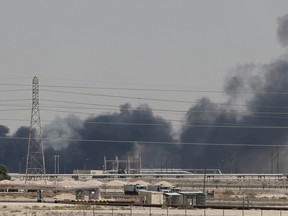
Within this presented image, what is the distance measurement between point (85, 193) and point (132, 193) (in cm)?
2603

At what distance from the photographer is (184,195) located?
13888cm

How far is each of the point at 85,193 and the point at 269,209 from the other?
43.1 m

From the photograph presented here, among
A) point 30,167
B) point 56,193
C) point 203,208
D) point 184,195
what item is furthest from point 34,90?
point 203,208

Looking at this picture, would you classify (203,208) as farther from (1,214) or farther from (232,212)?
(1,214)

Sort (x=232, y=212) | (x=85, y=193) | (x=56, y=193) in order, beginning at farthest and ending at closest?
(x=56, y=193)
(x=85, y=193)
(x=232, y=212)

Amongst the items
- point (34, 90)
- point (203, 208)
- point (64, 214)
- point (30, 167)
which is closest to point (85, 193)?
point (30, 167)

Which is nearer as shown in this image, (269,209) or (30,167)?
(269,209)

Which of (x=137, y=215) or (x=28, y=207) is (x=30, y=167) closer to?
(x=28, y=207)

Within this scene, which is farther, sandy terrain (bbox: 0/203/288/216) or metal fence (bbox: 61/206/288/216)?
sandy terrain (bbox: 0/203/288/216)

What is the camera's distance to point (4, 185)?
15725 centimetres

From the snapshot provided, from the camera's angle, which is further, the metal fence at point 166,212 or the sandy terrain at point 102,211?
the sandy terrain at point 102,211

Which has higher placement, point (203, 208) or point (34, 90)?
point (34, 90)

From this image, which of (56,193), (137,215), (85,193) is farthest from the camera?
(56,193)

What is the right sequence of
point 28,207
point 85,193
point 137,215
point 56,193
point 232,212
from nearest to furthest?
point 137,215
point 232,212
point 28,207
point 85,193
point 56,193
